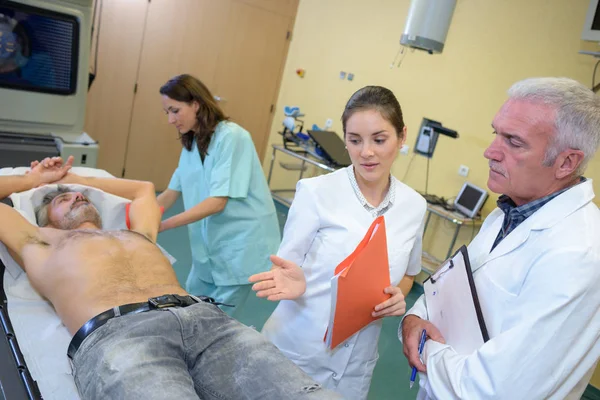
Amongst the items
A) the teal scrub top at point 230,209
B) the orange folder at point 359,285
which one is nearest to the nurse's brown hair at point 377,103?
the orange folder at point 359,285

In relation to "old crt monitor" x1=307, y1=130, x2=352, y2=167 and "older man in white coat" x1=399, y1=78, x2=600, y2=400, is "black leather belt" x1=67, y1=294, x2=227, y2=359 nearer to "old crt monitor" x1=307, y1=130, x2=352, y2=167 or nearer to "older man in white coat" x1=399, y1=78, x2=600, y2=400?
"older man in white coat" x1=399, y1=78, x2=600, y2=400

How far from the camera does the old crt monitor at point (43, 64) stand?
206 centimetres

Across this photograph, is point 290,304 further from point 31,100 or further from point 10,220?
point 31,100

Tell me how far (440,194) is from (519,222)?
2.77 meters

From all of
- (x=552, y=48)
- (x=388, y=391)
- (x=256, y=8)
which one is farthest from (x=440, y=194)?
(x=256, y=8)

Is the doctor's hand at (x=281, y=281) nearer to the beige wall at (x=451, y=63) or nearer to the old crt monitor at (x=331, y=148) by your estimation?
the beige wall at (x=451, y=63)

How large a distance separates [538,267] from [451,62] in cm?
315

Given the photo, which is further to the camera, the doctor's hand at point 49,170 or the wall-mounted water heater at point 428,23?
the wall-mounted water heater at point 428,23

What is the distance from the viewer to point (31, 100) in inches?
85.4

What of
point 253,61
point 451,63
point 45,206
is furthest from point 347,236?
point 253,61

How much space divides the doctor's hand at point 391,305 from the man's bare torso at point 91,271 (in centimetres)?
72

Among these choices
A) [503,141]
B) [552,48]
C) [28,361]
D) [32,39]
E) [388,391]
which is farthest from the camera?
[552,48]

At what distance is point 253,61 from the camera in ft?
16.0

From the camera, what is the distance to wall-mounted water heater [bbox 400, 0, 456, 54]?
2.92 metres
